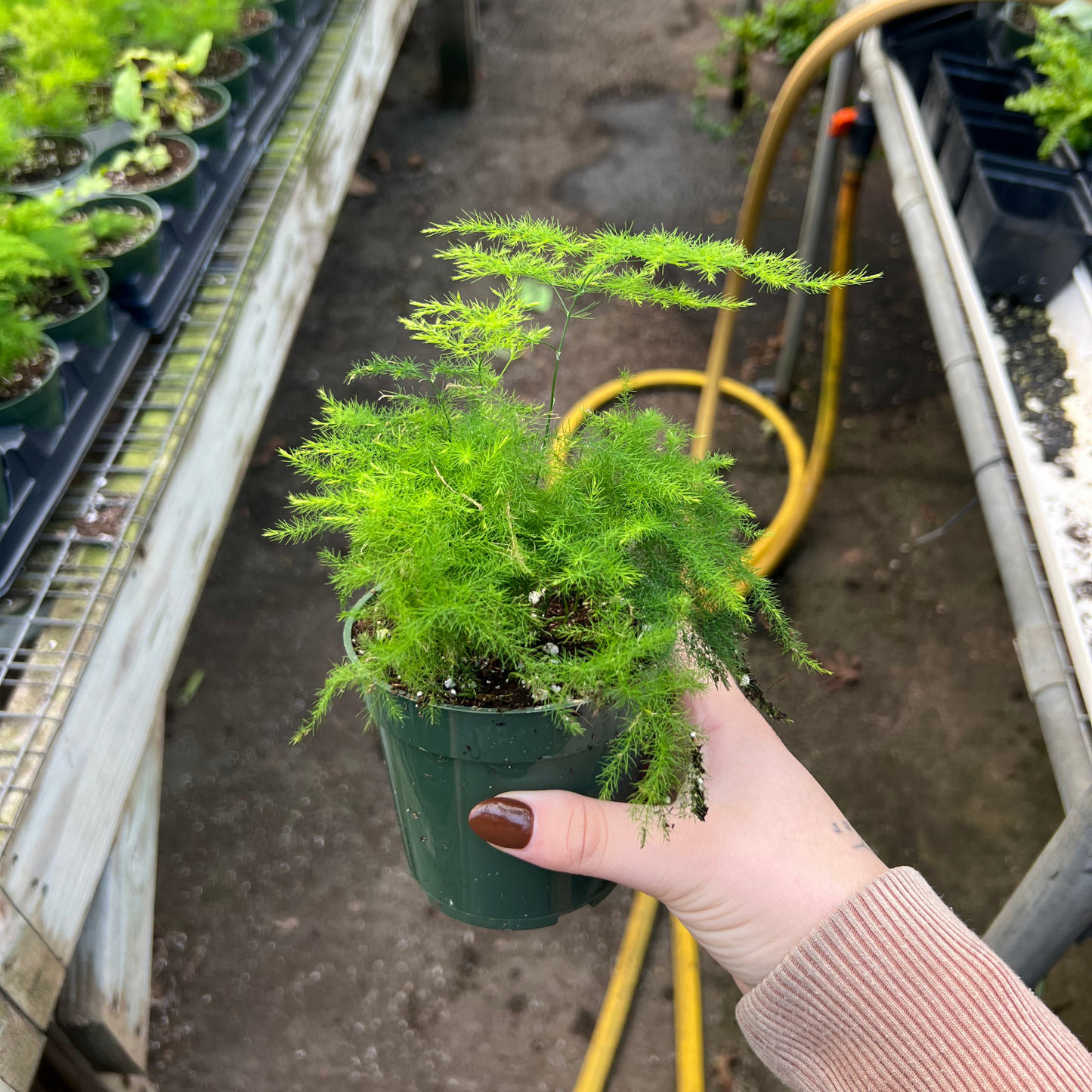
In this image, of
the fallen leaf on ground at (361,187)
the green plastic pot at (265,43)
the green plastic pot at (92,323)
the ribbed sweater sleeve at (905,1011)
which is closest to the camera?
the ribbed sweater sleeve at (905,1011)

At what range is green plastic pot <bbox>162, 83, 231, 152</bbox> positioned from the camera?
5.02 ft

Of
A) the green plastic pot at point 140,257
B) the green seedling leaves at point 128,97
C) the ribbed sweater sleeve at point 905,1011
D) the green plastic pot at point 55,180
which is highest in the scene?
the green seedling leaves at point 128,97

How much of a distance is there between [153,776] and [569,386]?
66.2 inches

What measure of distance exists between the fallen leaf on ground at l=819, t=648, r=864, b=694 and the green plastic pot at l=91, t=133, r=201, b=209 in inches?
60.8

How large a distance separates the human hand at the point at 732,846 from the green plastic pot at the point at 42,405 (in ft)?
2.34

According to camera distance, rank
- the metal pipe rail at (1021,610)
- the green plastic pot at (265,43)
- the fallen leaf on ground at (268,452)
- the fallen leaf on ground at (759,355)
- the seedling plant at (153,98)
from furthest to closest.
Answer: the fallen leaf on ground at (759,355) → the fallen leaf on ground at (268,452) → the green plastic pot at (265,43) → the seedling plant at (153,98) → the metal pipe rail at (1021,610)

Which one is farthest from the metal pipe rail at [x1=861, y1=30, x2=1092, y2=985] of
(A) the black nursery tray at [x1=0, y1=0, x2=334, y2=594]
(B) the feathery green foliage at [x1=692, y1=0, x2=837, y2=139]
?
(B) the feathery green foliage at [x1=692, y1=0, x2=837, y2=139]

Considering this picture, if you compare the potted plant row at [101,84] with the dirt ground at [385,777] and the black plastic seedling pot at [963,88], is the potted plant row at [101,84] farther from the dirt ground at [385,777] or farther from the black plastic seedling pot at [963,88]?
the black plastic seedling pot at [963,88]

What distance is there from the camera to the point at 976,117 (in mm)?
1439

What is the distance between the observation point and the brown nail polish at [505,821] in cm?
75

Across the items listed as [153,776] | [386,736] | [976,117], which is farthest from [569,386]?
[386,736]

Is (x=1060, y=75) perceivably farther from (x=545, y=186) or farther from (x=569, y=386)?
(x=545, y=186)

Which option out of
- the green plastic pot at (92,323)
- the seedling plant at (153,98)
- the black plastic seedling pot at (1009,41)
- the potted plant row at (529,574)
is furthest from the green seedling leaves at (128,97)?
the black plastic seedling pot at (1009,41)

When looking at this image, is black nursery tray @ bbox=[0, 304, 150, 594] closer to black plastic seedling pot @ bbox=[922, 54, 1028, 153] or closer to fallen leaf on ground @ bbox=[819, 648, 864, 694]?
black plastic seedling pot @ bbox=[922, 54, 1028, 153]
